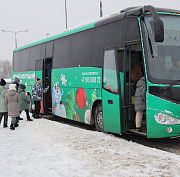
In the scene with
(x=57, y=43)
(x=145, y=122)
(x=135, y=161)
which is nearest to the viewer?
(x=135, y=161)

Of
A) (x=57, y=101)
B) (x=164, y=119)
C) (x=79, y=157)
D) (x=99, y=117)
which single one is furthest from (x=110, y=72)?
(x=57, y=101)

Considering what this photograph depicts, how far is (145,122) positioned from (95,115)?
2421 millimetres

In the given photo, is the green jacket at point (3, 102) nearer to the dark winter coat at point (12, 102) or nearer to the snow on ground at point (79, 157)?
the dark winter coat at point (12, 102)

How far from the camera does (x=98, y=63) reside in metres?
10.1

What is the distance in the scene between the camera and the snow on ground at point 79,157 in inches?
224

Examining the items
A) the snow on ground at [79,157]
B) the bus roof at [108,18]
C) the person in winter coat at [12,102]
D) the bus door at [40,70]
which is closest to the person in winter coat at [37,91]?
the bus door at [40,70]

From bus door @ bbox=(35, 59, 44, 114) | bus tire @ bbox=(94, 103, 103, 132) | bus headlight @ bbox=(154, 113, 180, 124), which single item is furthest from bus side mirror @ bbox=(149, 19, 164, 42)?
bus door @ bbox=(35, 59, 44, 114)

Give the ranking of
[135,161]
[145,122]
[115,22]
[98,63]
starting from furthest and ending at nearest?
[98,63] → [115,22] → [145,122] → [135,161]

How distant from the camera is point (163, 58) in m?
7.82

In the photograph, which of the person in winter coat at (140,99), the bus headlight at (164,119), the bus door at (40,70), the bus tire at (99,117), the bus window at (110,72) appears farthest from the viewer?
the bus door at (40,70)

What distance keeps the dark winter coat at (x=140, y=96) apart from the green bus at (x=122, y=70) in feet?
0.66

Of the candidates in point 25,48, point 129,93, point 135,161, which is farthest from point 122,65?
point 25,48

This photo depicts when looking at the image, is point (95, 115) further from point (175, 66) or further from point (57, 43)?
point (57, 43)

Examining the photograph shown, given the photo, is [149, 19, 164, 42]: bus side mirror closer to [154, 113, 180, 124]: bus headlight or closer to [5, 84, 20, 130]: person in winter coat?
[154, 113, 180, 124]: bus headlight
